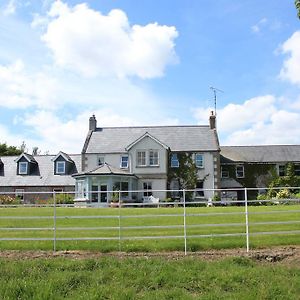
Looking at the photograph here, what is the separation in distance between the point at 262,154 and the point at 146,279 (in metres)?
46.0

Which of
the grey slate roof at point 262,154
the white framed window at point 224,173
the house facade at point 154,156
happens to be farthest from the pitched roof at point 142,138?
the grey slate roof at point 262,154

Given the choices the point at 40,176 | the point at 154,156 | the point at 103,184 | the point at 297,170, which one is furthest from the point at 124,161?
the point at 297,170

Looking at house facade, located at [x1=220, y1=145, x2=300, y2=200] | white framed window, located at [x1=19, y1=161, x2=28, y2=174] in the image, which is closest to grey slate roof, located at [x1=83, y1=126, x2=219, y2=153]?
house facade, located at [x1=220, y1=145, x2=300, y2=200]

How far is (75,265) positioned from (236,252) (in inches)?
176

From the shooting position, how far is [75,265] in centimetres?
945

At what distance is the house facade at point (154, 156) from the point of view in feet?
151

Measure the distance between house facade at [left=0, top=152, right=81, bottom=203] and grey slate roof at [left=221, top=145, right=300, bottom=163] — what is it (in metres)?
18.5

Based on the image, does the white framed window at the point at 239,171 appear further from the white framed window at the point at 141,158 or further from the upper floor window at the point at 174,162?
the white framed window at the point at 141,158

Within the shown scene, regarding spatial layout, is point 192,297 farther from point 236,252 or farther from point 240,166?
point 240,166

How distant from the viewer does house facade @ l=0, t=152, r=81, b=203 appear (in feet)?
164

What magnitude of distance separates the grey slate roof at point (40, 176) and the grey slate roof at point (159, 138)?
453cm

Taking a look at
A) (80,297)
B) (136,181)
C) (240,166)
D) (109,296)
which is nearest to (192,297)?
(109,296)

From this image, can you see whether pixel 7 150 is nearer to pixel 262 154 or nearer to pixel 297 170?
pixel 262 154

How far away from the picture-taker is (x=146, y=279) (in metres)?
8.43
